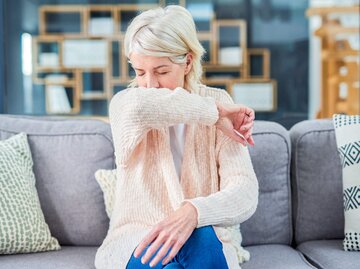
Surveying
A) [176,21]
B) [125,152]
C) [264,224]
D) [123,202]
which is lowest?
[264,224]

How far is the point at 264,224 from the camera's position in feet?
6.33

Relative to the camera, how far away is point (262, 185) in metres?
1.94

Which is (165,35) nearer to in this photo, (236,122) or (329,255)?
(236,122)

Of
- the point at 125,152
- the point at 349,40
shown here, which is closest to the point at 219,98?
the point at 125,152

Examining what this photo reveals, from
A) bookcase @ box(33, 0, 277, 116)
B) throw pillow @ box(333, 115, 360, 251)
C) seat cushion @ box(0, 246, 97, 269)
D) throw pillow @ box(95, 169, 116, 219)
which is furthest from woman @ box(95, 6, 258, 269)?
bookcase @ box(33, 0, 277, 116)

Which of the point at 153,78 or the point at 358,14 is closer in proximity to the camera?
the point at 153,78

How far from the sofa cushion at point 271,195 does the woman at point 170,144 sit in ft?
1.11

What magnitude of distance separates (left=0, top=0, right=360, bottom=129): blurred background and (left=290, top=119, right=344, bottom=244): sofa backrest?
4.03m

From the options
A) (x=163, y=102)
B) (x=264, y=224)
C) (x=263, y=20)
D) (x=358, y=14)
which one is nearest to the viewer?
(x=163, y=102)

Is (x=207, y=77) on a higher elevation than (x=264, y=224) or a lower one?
higher

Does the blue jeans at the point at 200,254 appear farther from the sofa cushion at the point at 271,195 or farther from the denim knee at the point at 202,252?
the sofa cushion at the point at 271,195

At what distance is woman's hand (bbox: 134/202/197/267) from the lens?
129cm

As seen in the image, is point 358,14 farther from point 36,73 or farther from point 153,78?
point 153,78

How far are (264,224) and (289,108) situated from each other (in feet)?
14.1
